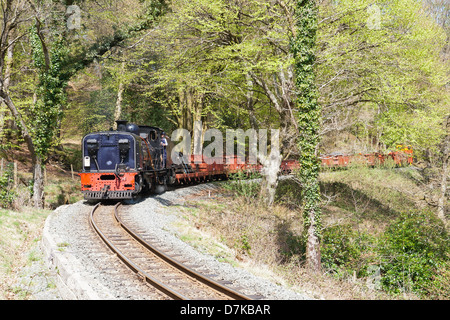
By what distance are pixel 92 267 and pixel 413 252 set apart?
1073cm

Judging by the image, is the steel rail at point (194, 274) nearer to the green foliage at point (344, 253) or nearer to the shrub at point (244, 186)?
the green foliage at point (344, 253)

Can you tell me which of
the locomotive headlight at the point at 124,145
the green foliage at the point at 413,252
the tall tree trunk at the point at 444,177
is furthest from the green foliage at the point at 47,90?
the tall tree trunk at the point at 444,177

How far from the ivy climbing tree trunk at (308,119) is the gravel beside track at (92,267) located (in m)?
3.77

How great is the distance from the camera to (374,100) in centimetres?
1641

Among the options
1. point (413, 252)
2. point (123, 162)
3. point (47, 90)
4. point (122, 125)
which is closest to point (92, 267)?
point (123, 162)

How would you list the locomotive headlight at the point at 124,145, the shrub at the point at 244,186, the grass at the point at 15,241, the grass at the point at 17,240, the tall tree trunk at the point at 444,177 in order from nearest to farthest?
the grass at the point at 17,240 < the grass at the point at 15,241 < the locomotive headlight at the point at 124,145 < the shrub at the point at 244,186 < the tall tree trunk at the point at 444,177

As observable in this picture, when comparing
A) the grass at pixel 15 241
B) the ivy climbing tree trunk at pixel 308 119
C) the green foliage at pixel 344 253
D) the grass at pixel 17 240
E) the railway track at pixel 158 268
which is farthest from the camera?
the green foliage at pixel 344 253

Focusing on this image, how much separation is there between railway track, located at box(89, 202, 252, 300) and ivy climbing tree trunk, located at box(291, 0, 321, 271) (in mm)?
4664

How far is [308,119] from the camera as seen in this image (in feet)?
36.0

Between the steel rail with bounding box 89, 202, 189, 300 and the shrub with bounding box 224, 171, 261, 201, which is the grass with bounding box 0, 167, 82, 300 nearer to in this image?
the steel rail with bounding box 89, 202, 189, 300

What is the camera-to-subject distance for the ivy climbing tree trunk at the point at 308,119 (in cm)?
1087

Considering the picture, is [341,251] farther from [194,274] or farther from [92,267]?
[92,267]

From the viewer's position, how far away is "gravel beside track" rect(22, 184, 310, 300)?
20.8ft
